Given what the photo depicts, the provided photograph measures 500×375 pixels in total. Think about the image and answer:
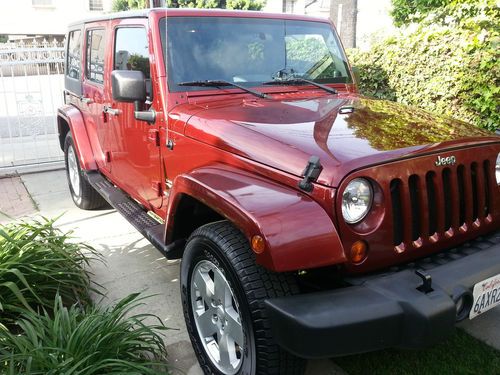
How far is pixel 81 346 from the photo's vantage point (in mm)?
2400

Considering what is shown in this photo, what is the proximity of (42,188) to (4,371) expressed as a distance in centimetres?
434

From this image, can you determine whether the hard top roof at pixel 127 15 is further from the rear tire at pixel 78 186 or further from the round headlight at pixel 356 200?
the round headlight at pixel 356 200

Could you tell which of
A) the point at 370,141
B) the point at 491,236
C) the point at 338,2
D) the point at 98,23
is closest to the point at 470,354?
the point at 491,236

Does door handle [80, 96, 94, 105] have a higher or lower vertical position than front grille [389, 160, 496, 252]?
higher

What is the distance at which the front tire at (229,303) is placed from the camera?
2.06 m

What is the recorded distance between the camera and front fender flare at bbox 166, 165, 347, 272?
6.24ft

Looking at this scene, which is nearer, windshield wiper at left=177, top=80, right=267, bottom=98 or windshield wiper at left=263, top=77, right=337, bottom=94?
windshield wiper at left=177, top=80, right=267, bottom=98

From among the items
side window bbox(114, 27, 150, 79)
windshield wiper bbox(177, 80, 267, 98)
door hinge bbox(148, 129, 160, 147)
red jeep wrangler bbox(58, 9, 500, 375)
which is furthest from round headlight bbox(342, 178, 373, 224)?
side window bbox(114, 27, 150, 79)

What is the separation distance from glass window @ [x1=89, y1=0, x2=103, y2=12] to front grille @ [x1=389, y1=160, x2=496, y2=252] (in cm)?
3168

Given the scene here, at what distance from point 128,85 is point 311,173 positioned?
5.04ft

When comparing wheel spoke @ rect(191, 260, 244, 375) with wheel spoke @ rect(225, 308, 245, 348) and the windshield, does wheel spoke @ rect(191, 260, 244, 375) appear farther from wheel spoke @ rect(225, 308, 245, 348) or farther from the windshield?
the windshield

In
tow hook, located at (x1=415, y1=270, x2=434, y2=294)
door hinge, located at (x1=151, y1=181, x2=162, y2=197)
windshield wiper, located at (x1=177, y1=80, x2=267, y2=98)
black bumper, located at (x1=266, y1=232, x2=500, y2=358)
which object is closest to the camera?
black bumper, located at (x1=266, y1=232, x2=500, y2=358)

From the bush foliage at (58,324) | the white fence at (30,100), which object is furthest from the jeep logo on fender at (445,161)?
the white fence at (30,100)

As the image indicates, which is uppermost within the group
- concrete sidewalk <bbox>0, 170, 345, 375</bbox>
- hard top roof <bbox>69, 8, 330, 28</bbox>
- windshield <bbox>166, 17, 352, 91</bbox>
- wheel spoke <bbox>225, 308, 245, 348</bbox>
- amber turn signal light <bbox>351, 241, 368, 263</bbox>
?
hard top roof <bbox>69, 8, 330, 28</bbox>
